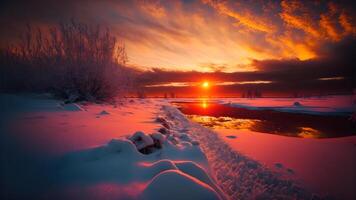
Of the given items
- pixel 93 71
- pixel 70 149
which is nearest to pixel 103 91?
pixel 93 71

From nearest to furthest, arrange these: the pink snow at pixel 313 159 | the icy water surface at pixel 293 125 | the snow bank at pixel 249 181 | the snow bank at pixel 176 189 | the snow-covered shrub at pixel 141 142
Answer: the snow bank at pixel 176 189
the snow bank at pixel 249 181
the pink snow at pixel 313 159
the snow-covered shrub at pixel 141 142
the icy water surface at pixel 293 125

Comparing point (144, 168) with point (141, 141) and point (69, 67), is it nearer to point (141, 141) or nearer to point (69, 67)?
point (141, 141)

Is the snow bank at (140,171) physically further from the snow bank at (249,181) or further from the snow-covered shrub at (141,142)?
the snow bank at (249,181)

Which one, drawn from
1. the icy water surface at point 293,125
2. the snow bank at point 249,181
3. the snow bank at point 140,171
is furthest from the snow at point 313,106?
the snow bank at point 140,171

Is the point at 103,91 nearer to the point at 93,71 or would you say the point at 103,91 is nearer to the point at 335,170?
the point at 93,71

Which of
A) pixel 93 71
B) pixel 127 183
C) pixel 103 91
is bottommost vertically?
pixel 127 183

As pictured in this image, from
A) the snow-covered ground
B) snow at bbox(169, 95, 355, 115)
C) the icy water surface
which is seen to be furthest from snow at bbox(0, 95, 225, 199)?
snow at bbox(169, 95, 355, 115)

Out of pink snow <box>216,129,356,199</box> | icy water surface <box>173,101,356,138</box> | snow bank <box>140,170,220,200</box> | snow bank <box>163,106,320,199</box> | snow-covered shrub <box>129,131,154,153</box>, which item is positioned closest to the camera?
snow bank <box>140,170,220,200</box>

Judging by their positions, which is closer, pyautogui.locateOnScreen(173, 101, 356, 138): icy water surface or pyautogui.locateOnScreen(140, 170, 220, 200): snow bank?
pyautogui.locateOnScreen(140, 170, 220, 200): snow bank

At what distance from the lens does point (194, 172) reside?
1.96m

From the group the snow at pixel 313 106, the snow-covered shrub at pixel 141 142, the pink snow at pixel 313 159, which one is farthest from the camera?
the snow at pixel 313 106

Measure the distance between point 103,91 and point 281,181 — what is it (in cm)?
909

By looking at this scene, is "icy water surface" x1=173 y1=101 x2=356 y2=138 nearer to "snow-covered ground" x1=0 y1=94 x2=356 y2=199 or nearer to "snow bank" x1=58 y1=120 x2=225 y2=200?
"snow-covered ground" x1=0 y1=94 x2=356 y2=199

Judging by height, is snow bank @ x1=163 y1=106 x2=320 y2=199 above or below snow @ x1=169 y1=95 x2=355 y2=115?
below
